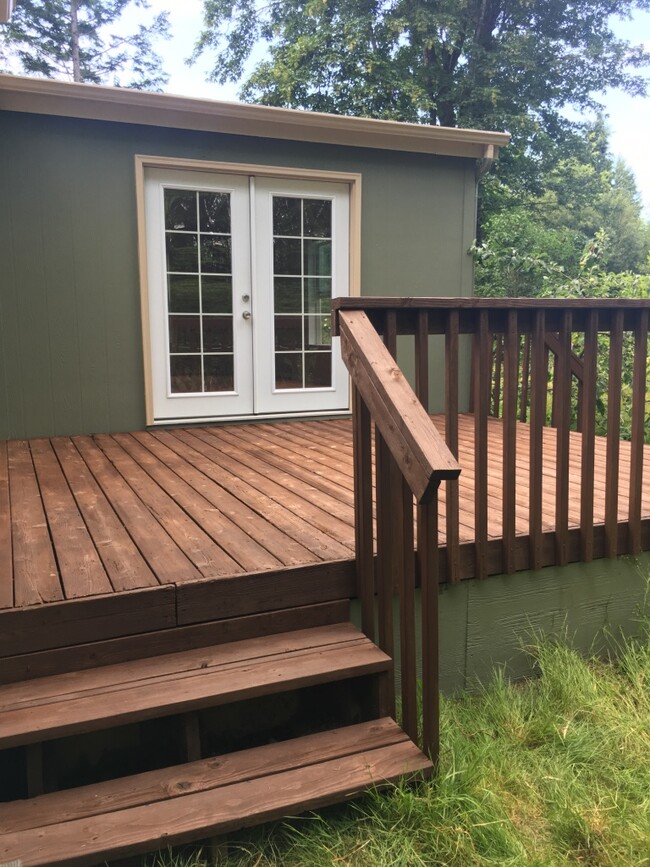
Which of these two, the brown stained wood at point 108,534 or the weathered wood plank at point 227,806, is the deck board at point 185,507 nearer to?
the brown stained wood at point 108,534

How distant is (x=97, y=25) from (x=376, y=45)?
810 centimetres

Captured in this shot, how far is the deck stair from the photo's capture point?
141 cm

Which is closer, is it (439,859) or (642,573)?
(439,859)

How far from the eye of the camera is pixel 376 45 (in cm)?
1317

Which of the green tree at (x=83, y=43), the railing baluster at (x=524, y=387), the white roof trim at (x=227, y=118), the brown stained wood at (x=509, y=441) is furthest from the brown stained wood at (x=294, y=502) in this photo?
the green tree at (x=83, y=43)

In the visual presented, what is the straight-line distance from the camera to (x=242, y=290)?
478cm

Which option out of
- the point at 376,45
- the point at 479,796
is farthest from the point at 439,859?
the point at 376,45

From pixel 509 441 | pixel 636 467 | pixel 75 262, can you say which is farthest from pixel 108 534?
pixel 75 262

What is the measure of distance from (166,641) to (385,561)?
2.10ft

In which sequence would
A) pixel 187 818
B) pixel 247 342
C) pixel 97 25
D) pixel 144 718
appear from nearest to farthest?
pixel 187 818
pixel 144 718
pixel 247 342
pixel 97 25

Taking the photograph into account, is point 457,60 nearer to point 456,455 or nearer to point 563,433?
point 563,433

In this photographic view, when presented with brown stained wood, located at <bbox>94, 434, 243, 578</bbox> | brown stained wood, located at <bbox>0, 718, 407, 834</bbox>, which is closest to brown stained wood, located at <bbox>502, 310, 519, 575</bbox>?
brown stained wood, located at <bbox>0, 718, 407, 834</bbox>

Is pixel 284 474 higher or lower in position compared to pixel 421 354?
lower

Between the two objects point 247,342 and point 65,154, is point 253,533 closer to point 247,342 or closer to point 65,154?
point 247,342
